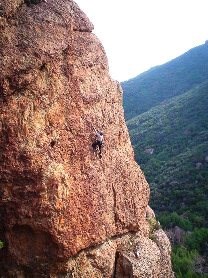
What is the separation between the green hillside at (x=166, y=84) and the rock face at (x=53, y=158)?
85591 millimetres

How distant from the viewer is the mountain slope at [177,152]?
1934 inches

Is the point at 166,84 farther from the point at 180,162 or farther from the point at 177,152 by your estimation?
the point at 180,162

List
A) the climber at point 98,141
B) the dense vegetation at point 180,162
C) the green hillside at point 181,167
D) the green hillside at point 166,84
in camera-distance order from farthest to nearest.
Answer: the green hillside at point 166,84, the dense vegetation at point 180,162, the green hillside at point 181,167, the climber at point 98,141

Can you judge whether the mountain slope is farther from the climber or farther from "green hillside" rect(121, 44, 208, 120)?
the climber

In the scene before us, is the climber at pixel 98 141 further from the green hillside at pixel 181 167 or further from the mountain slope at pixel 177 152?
the mountain slope at pixel 177 152

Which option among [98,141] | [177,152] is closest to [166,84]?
[177,152]

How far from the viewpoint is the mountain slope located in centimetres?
4912

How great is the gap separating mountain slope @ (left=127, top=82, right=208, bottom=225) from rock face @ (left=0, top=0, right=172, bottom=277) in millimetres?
30897

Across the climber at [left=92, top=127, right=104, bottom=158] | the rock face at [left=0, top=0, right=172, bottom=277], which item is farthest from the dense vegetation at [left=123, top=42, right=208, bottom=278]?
the climber at [left=92, top=127, right=104, bottom=158]

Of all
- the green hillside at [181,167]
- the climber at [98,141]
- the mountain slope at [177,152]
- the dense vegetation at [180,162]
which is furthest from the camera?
the mountain slope at [177,152]

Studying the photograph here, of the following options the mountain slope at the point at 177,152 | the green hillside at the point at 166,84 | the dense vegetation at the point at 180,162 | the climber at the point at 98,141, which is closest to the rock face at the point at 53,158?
the climber at the point at 98,141

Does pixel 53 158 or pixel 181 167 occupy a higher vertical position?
pixel 53 158

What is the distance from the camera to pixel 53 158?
567 inches

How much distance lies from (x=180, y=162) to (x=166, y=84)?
63261 millimetres
